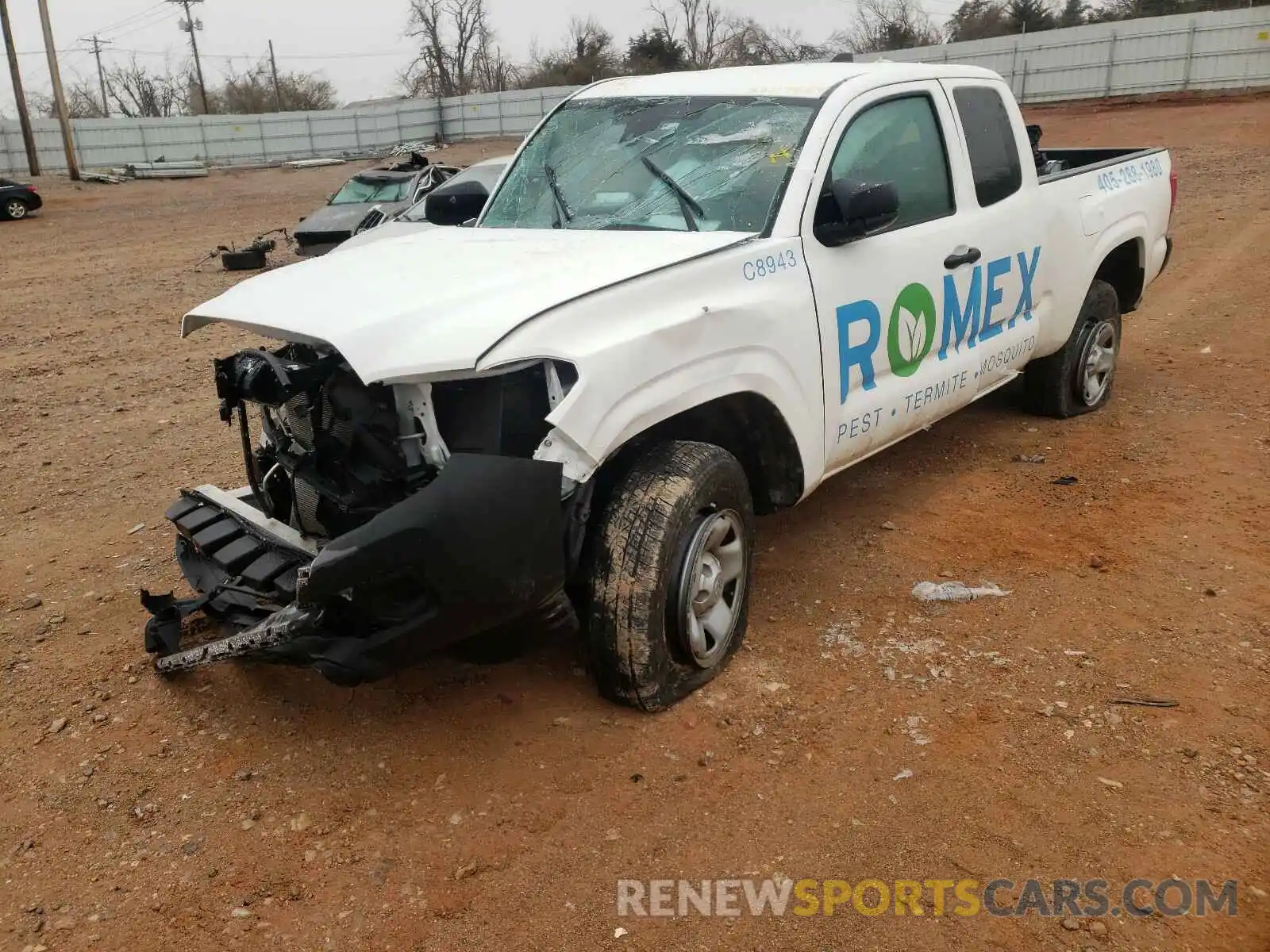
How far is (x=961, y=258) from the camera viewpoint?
4.50 metres

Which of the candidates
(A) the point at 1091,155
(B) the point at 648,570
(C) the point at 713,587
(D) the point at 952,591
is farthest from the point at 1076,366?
(B) the point at 648,570

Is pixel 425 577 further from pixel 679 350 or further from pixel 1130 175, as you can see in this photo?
pixel 1130 175

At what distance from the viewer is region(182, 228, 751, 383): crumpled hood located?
2.87 meters

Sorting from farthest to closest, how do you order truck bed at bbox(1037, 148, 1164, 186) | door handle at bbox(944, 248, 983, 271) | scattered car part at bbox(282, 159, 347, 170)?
scattered car part at bbox(282, 159, 347, 170) → truck bed at bbox(1037, 148, 1164, 186) → door handle at bbox(944, 248, 983, 271)

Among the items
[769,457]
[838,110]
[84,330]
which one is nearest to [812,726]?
[769,457]

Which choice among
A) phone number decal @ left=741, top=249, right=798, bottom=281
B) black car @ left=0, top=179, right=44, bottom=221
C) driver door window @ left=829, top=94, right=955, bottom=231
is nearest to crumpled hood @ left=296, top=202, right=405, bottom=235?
driver door window @ left=829, top=94, right=955, bottom=231

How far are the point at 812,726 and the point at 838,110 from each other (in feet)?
7.63

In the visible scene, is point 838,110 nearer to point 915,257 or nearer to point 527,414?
point 915,257

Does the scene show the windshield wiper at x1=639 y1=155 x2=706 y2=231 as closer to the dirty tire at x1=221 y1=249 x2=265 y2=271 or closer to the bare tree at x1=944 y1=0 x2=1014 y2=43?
the dirty tire at x1=221 y1=249 x2=265 y2=271

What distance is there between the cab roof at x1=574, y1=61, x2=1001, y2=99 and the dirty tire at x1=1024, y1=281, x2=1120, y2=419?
5.98ft

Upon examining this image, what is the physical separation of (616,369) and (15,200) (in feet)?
85.5

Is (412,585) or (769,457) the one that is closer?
(412,585)

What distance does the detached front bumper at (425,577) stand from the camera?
2.73 m

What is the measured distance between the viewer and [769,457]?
3.86m
